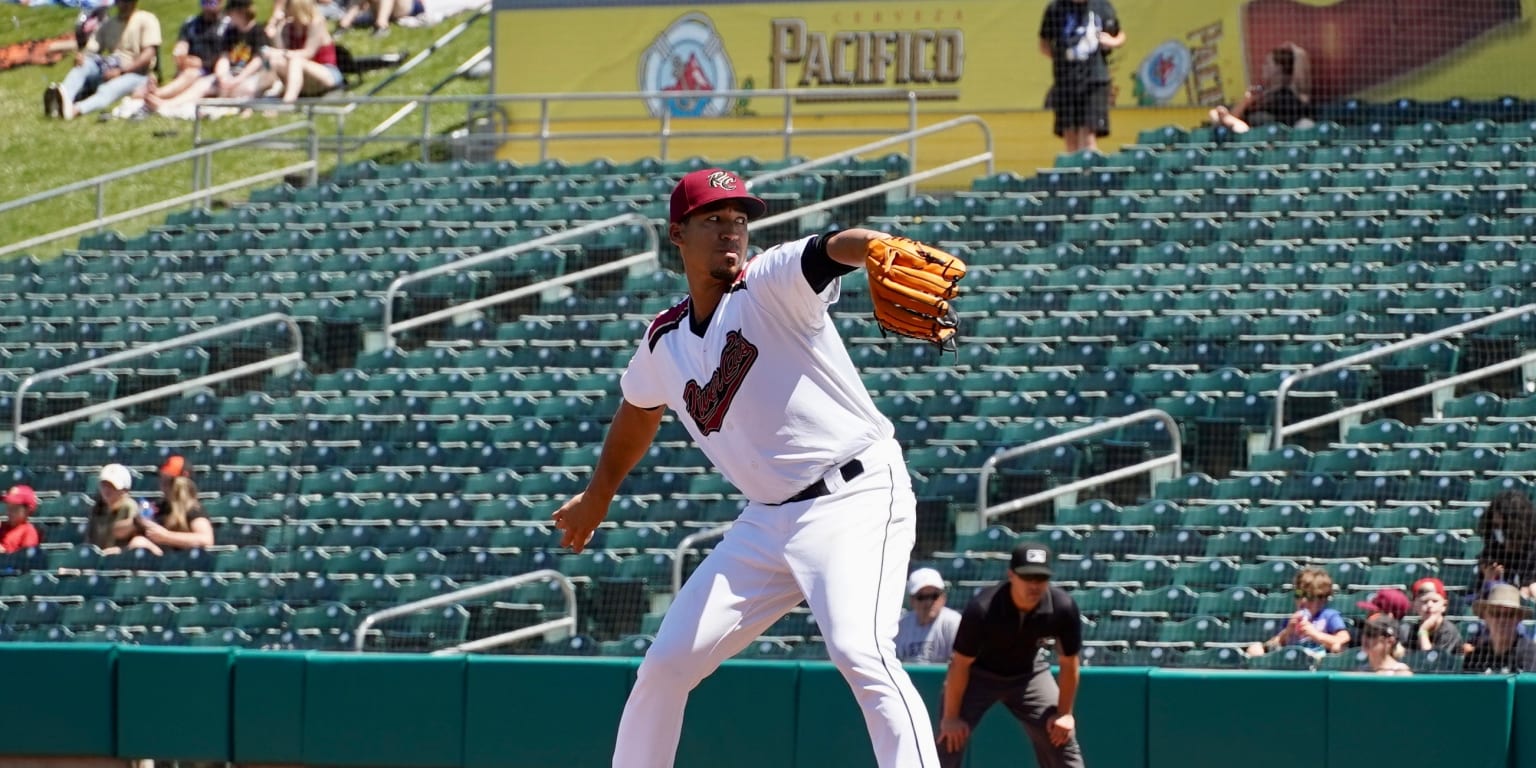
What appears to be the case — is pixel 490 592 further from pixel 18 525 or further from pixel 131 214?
pixel 131 214

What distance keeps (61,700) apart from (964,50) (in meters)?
10.3

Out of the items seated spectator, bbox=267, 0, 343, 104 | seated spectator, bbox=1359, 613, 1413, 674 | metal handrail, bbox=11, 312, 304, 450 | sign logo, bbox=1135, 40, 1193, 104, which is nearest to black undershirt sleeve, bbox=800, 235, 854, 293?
seated spectator, bbox=1359, 613, 1413, 674

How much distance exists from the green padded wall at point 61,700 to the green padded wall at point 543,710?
6.25 ft

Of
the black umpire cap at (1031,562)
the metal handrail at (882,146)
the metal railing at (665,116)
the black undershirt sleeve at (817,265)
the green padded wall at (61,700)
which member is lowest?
the green padded wall at (61,700)

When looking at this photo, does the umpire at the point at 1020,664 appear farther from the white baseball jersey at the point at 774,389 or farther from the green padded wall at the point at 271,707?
the green padded wall at the point at 271,707

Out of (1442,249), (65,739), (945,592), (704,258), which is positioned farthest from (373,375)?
(704,258)

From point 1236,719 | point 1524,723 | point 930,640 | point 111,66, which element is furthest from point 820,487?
point 111,66

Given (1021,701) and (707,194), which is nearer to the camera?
(707,194)

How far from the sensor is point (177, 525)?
40.9ft

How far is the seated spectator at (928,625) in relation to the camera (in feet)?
32.2

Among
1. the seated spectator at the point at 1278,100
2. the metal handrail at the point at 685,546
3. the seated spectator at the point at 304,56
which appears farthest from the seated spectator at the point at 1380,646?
the seated spectator at the point at 304,56

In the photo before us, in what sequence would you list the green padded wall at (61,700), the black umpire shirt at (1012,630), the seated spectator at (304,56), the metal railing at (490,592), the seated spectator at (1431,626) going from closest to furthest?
the black umpire shirt at (1012,630) < the seated spectator at (1431,626) < the green padded wall at (61,700) < the metal railing at (490,592) < the seated spectator at (304,56)

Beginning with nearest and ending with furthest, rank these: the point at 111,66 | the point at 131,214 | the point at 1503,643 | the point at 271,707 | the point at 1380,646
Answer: the point at 1503,643
the point at 1380,646
the point at 271,707
the point at 131,214
the point at 111,66

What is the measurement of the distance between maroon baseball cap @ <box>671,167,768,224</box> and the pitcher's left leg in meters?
0.75
